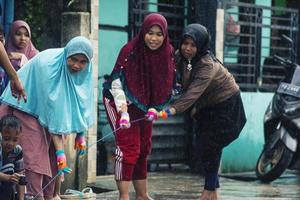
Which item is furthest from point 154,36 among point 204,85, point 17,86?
point 17,86

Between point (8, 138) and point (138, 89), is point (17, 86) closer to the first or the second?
point (8, 138)

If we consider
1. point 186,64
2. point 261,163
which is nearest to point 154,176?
point 261,163

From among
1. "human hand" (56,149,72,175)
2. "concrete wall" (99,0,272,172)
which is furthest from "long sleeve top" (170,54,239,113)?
"concrete wall" (99,0,272,172)

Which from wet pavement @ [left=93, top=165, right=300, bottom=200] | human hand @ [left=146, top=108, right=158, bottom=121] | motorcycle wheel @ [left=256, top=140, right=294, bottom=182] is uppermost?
human hand @ [left=146, top=108, right=158, bottom=121]

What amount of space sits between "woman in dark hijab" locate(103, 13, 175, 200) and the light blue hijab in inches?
14.9

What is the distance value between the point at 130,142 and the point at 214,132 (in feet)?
3.12

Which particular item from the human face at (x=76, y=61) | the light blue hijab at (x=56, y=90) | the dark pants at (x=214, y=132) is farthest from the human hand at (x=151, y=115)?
the dark pants at (x=214, y=132)

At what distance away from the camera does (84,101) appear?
6.79 m

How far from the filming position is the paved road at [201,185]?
27.5ft

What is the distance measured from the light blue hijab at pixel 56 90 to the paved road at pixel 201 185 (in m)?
1.53

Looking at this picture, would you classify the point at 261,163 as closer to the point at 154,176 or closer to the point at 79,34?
the point at 154,176

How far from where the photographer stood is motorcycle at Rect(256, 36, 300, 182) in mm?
9703

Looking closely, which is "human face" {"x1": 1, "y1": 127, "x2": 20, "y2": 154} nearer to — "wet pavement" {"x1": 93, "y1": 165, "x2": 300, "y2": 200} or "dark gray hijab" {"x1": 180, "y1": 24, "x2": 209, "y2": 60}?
"dark gray hijab" {"x1": 180, "y1": 24, "x2": 209, "y2": 60}

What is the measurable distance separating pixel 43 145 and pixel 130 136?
795 millimetres
